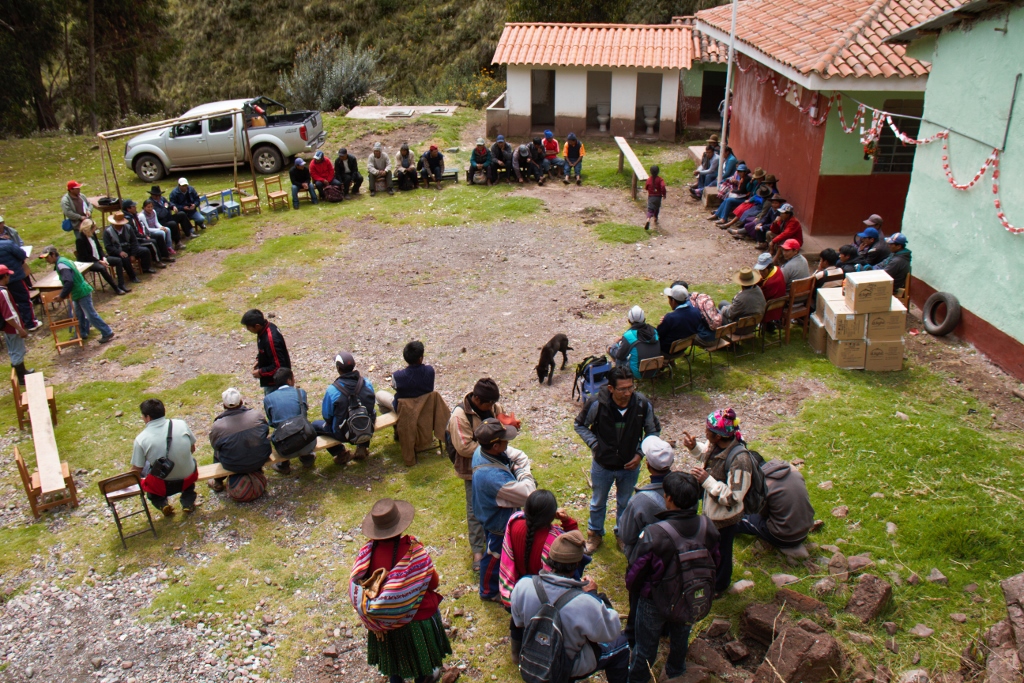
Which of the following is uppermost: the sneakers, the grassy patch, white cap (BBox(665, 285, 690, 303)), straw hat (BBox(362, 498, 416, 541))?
straw hat (BBox(362, 498, 416, 541))

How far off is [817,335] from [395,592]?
7.18 meters

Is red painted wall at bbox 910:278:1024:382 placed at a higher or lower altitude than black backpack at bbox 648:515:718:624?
lower

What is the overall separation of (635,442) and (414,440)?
117 inches

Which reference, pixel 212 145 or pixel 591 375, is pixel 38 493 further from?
pixel 212 145

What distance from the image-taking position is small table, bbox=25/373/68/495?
7.77 metres

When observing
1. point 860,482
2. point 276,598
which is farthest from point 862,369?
point 276,598

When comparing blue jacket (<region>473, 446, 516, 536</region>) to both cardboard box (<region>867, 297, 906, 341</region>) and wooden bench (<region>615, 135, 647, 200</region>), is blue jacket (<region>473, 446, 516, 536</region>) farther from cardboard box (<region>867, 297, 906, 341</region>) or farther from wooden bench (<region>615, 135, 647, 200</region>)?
wooden bench (<region>615, 135, 647, 200</region>)

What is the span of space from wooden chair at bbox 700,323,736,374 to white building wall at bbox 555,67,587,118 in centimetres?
1404

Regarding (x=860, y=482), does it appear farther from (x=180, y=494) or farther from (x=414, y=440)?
(x=180, y=494)

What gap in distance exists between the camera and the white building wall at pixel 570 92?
21.9 meters

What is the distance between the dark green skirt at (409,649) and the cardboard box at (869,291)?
653cm

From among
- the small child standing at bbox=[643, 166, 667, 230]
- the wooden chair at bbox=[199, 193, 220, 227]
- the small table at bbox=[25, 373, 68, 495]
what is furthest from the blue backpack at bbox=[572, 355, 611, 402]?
the wooden chair at bbox=[199, 193, 220, 227]

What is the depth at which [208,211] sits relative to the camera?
16484mm

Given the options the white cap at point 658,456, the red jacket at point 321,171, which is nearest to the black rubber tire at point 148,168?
the red jacket at point 321,171
